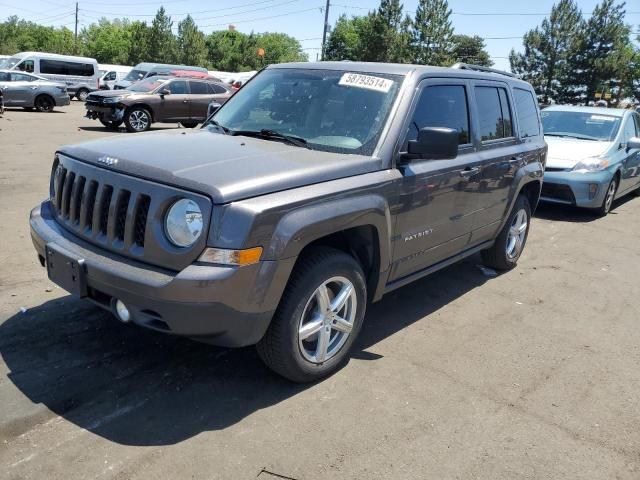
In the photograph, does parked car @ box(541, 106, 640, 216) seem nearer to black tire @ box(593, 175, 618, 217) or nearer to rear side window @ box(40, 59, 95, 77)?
black tire @ box(593, 175, 618, 217)

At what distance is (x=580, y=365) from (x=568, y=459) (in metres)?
1.25

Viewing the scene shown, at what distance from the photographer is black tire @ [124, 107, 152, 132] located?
16.3 meters

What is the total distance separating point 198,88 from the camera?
703 inches

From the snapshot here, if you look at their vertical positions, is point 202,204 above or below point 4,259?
above

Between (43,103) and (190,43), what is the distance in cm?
4244

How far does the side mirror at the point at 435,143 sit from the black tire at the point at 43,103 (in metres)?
22.2

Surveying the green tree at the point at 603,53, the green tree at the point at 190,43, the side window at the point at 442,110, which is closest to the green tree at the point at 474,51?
the green tree at the point at 603,53

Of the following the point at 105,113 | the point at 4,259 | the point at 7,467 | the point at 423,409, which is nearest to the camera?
the point at 7,467

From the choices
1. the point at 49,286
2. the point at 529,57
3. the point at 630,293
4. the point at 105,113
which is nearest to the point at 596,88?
the point at 529,57

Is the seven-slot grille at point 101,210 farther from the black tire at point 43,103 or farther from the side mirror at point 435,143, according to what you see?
the black tire at point 43,103

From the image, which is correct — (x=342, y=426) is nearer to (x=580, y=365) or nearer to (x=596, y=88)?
(x=580, y=365)

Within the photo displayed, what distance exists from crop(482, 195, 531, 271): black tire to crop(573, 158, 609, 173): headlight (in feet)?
10.1

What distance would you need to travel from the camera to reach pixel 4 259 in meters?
5.26

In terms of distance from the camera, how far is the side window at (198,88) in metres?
17.7
